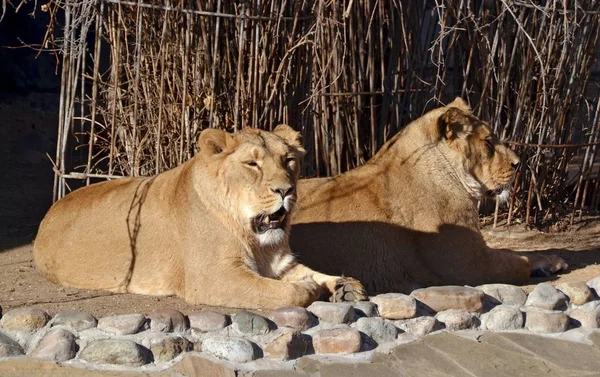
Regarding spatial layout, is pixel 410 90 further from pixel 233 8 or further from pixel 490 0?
pixel 233 8

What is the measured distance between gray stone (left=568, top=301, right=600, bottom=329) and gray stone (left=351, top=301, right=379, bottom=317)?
3.81ft

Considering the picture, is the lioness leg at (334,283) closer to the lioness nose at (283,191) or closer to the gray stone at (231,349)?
the lioness nose at (283,191)

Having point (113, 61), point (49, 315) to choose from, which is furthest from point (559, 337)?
point (113, 61)

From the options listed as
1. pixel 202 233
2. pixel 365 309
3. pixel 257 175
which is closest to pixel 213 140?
pixel 257 175

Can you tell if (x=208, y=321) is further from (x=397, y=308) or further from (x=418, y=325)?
(x=418, y=325)

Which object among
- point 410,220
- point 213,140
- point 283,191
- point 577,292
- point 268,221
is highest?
point 213,140

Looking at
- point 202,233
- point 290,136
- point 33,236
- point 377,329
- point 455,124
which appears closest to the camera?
point 377,329

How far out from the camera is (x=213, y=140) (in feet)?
19.4

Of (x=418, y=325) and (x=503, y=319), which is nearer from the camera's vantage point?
(x=418, y=325)

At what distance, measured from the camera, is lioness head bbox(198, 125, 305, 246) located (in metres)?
5.64

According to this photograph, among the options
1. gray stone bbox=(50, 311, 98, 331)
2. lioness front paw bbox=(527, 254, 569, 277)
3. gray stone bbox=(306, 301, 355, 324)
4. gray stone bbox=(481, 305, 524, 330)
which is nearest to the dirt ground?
lioness front paw bbox=(527, 254, 569, 277)

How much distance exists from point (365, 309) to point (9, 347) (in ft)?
5.85

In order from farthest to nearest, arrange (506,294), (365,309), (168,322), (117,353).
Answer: (506,294)
(365,309)
(168,322)
(117,353)

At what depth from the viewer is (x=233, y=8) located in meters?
7.34
